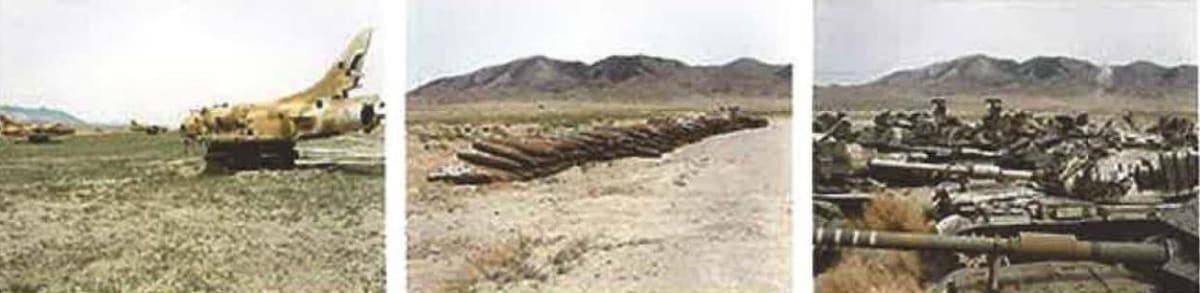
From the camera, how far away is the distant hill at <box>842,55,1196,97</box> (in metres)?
3.17

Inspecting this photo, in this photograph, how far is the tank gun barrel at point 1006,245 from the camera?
3201mm

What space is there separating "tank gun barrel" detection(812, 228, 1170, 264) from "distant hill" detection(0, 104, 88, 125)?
145cm

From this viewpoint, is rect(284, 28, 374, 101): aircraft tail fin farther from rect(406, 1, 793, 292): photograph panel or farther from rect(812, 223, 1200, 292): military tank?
rect(812, 223, 1200, 292): military tank

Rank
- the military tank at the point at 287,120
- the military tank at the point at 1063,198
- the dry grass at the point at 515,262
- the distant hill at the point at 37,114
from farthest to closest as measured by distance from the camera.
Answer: the military tank at the point at 1063,198
the dry grass at the point at 515,262
the military tank at the point at 287,120
the distant hill at the point at 37,114

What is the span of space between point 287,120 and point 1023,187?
4.83ft

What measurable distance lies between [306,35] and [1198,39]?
69.4 inches

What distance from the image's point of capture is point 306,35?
3051 mm

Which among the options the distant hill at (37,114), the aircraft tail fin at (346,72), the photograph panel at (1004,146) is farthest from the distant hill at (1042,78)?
the distant hill at (37,114)

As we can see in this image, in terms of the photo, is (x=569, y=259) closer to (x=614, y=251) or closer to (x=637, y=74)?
(x=614, y=251)

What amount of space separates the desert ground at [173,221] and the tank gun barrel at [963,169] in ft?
3.30

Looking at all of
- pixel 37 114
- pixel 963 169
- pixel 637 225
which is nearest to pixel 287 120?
pixel 37 114

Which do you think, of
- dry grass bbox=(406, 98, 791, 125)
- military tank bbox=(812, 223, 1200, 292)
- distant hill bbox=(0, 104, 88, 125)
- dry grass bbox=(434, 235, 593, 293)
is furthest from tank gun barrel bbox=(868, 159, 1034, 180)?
distant hill bbox=(0, 104, 88, 125)

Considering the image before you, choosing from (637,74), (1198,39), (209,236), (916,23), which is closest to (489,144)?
(637,74)

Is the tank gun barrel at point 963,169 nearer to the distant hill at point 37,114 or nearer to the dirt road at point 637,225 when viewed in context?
the dirt road at point 637,225
